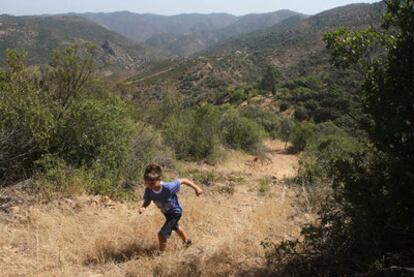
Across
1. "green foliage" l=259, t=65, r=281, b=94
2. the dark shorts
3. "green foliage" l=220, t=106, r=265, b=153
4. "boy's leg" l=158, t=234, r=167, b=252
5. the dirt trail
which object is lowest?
"green foliage" l=259, t=65, r=281, b=94

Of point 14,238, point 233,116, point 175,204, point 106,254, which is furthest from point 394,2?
point 233,116

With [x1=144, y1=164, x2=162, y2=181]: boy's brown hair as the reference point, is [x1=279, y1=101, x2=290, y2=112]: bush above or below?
below

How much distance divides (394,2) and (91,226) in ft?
13.3

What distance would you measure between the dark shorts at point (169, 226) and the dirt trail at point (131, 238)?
199 millimetres

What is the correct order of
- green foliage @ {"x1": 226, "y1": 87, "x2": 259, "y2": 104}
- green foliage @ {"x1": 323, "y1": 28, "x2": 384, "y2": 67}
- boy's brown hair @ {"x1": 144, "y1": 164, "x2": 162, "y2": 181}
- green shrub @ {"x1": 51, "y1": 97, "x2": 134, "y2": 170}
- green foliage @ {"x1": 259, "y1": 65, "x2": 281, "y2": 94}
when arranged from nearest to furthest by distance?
green foliage @ {"x1": 323, "y1": 28, "x2": 384, "y2": 67}, boy's brown hair @ {"x1": 144, "y1": 164, "x2": 162, "y2": 181}, green shrub @ {"x1": 51, "y1": 97, "x2": 134, "y2": 170}, green foliage @ {"x1": 226, "y1": 87, "x2": 259, "y2": 104}, green foliage @ {"x1": 259, "y1": 65, "x2": 281, "y2": 94}

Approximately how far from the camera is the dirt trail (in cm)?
437

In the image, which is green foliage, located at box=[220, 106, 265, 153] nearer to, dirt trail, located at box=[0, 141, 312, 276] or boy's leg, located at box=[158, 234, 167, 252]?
dirt trail, located at box=[0, 141, 312, 276]

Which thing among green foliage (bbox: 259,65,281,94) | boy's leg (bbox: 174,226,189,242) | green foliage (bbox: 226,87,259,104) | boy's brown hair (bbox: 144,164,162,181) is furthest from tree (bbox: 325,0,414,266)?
green foliage (bbox: 259,65,281,94)

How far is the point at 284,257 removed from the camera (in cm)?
418

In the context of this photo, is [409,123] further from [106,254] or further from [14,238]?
[14,238]

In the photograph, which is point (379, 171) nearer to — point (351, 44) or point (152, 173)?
point (351, 44)

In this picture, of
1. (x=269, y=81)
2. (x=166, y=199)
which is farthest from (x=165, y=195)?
(x=269, y=81)

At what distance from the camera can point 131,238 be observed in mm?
5109

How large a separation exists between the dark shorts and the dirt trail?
20 cm
